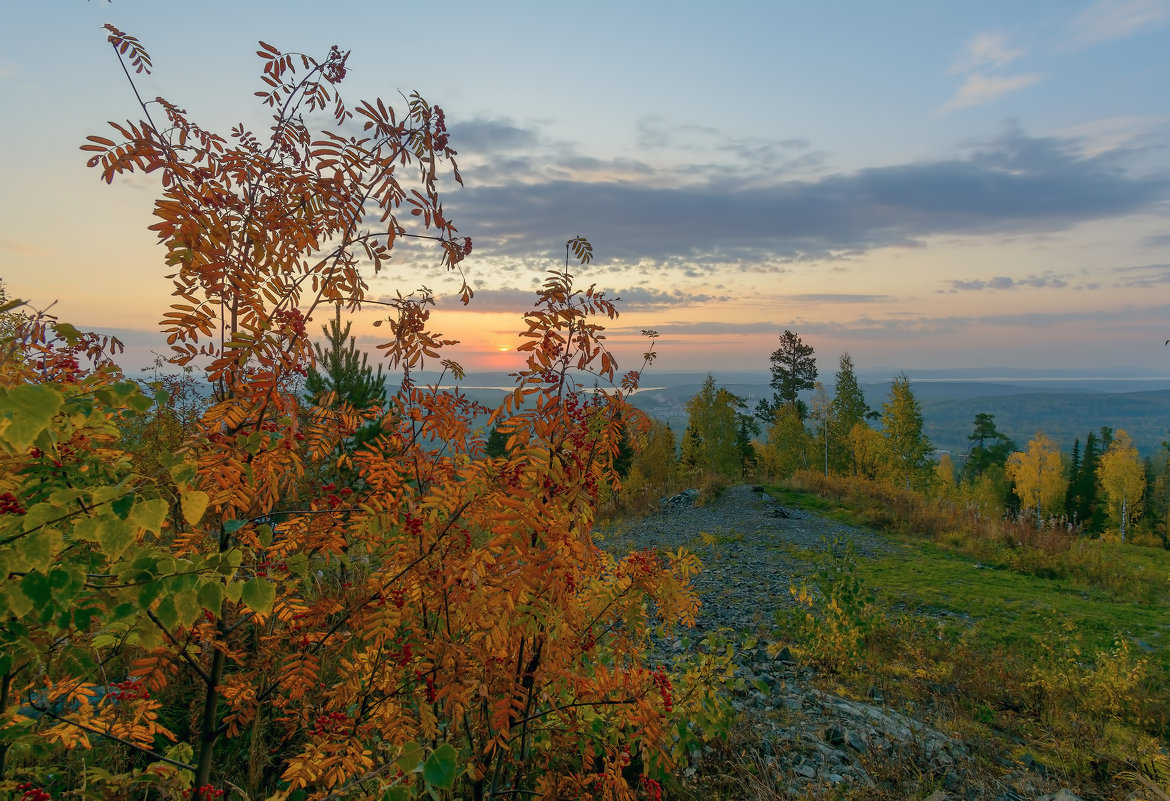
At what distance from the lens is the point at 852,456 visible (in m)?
34.0

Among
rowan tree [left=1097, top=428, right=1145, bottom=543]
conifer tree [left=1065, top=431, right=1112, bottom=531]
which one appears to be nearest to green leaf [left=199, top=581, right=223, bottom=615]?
rowan tree [left=1097, top=428, right=1145, bottom=543]

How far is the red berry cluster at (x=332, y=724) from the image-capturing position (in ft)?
7.54

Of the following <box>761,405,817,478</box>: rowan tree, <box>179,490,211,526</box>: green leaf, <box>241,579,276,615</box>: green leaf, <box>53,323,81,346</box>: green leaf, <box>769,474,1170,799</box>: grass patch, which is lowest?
<box>761,405,817,478</box>: rowan tree

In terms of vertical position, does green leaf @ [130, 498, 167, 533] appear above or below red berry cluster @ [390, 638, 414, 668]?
above

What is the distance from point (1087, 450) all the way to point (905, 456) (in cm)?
3997

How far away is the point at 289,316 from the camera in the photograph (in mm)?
2227

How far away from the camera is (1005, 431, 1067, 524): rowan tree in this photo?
42.8 m

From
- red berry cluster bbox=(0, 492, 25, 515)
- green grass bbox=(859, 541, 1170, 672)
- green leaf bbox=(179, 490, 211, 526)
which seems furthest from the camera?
green grass bbox=(859, 541, 1170, 672)

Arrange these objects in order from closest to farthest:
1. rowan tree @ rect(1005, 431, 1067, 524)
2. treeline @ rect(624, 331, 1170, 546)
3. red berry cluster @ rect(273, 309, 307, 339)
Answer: red berry cluster @ rect(273, 309, 307, 339)
treeline @ rect(624, 331, 1170, 546)
rowan tree @ rect(1005, 431, 1067, 524)

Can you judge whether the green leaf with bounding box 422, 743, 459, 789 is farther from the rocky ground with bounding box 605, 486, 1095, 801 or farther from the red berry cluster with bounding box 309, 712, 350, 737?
the rocky ground with bounding box 605, 486, 1095, 801

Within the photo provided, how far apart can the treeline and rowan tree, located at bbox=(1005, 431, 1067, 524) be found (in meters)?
0.09

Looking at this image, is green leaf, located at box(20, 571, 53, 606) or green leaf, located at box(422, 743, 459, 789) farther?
green leaf, located at box(20, 571, 53, 606)

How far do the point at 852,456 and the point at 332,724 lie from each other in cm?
3642

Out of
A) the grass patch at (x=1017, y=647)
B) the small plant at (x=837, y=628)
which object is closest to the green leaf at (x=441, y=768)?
the grass patch at (x=1017, y=647)
